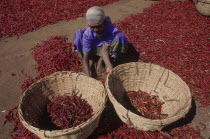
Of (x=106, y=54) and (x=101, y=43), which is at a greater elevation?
(x=101, y=43)

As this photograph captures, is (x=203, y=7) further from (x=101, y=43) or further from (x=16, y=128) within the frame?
(x=16, y=128)

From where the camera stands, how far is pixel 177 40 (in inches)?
175

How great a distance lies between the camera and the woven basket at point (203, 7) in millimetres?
5352

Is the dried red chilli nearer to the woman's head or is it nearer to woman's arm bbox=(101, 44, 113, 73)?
woman's arm bbox=(101, 44, 113, 73)

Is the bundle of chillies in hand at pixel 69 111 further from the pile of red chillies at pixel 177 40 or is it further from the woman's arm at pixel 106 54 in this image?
the pile of red chillies at pixel 177 40

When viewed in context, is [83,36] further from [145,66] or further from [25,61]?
[25,61]

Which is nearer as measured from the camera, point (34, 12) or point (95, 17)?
point (95, 17)

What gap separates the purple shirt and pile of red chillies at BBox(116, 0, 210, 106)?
3.27 feet

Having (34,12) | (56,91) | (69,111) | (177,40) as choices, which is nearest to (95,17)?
(56,91)

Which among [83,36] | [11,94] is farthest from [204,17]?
[11,94]

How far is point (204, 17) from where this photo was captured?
555 cm

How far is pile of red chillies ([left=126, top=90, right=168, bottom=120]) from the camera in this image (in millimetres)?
2852

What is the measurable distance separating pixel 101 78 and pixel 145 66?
35.4 inches

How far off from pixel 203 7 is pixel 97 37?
12.4ft
